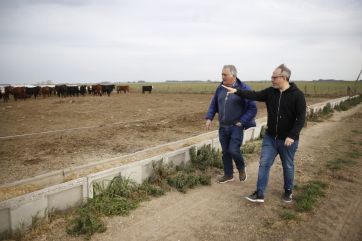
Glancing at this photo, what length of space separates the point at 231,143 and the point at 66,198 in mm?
2510

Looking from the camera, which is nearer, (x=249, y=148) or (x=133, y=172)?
(x=133, y=172)

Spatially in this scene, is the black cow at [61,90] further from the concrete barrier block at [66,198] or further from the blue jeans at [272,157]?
the blue jeans at [272,157]

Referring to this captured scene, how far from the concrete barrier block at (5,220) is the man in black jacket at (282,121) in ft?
9.79

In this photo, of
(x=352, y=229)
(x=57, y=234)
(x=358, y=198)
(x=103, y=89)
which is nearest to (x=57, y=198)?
(x=57, y=234)

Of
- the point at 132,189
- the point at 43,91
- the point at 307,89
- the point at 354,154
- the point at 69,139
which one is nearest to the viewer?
the point at 132,189

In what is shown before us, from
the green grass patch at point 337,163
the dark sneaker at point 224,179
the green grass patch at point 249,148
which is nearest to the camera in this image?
the dark sneaker at point 224,179

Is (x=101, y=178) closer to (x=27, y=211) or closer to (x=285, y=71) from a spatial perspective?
(x=27, y=211)

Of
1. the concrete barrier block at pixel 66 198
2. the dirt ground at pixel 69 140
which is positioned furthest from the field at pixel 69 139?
the concrete barrier block at pixel 66 198

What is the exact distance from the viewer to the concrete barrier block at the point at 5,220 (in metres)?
3.21

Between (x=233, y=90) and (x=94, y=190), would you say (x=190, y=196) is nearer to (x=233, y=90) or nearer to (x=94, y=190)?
(x=94, y=190)

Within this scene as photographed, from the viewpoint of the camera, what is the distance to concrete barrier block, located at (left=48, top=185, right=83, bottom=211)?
3.74m

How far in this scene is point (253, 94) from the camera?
4.34 meters

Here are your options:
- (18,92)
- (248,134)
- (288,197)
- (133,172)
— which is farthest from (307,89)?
(133,172)

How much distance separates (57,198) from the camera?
3.78 meters
